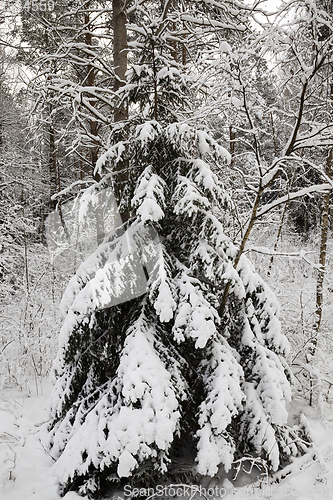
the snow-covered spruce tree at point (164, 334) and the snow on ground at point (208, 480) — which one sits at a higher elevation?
the snow-covered spruce tree at point (164, 334)

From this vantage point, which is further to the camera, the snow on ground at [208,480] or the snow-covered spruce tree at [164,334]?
the snow on ground at [208,480]

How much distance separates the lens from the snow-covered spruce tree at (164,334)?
304cm

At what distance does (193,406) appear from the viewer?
3463 mm

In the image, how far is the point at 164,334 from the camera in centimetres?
346

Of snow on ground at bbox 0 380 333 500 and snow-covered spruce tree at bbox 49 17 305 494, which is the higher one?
snow-covered spruce tree at bbox 49 17 305 494

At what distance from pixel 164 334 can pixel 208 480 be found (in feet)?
5.19

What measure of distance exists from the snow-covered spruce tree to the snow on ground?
228mm

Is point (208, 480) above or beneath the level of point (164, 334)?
beneath

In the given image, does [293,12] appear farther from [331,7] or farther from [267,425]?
[267,425]

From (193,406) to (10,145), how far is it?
1027cm

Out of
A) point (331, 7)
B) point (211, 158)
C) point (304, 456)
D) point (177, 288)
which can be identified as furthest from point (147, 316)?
point (331, 7)

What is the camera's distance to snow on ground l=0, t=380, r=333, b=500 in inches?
126

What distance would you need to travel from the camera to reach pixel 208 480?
3504mm

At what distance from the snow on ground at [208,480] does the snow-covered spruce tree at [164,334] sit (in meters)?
0.23
